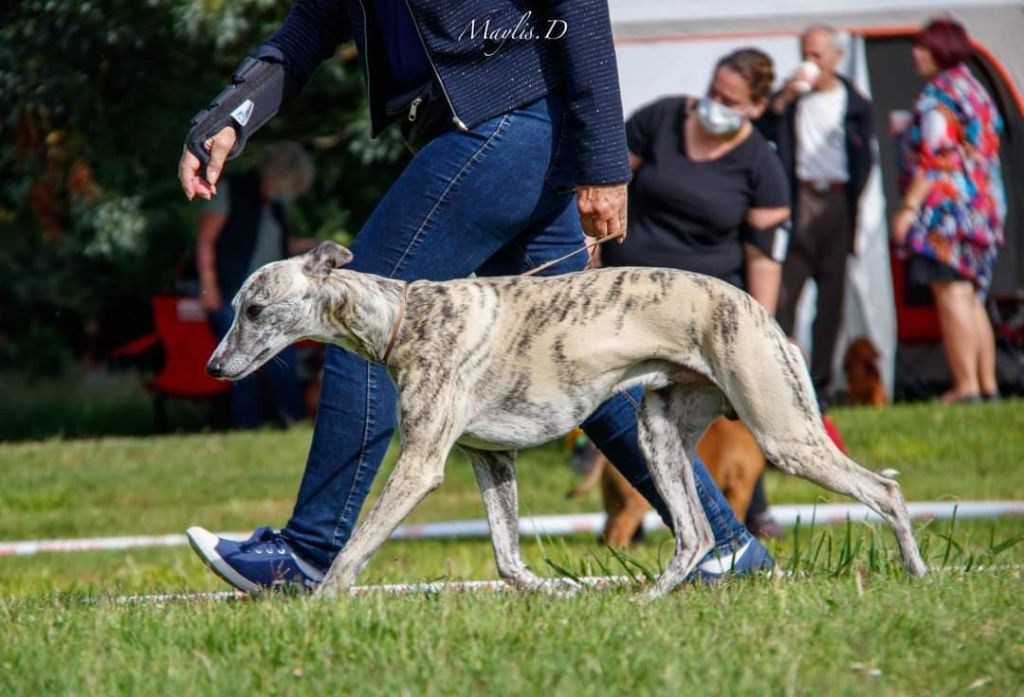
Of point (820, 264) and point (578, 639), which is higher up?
point (578, 639)

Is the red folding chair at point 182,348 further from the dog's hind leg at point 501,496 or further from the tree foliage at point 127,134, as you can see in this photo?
the dog's hind leg at point 501,496

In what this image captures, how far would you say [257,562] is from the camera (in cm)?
474

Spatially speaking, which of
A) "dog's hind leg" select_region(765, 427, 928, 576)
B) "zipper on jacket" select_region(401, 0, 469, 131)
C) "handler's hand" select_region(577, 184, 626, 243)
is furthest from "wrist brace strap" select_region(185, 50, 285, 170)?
"dog's hind leg" select_region(765, 427, 928, 576)

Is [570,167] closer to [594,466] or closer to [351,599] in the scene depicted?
[351,599]

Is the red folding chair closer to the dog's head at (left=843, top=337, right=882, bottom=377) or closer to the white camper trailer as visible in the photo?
the white camper trailer

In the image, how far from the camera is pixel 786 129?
Result: 1155cm

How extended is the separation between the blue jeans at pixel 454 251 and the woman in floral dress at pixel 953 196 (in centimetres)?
612

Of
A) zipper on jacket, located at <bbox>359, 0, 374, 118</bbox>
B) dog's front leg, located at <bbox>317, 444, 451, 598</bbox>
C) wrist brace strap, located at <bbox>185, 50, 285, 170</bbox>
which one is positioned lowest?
dog's front leg, located at <bbox>317, 444, 451, 598</bbox>

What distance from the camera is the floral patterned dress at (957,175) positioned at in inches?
420

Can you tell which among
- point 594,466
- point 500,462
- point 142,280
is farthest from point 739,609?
point 142,280

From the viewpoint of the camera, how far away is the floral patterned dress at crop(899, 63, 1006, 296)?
420 inches

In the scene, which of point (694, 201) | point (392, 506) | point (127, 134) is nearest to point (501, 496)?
point (392, 506)

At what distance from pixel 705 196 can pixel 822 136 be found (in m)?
3.84

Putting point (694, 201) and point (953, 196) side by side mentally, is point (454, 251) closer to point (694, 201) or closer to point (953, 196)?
point (694, 201)
